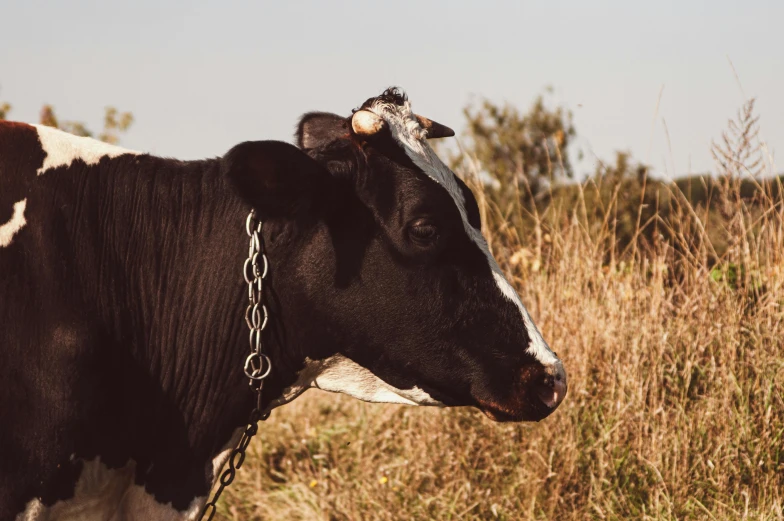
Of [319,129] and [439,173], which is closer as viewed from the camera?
[439,173]

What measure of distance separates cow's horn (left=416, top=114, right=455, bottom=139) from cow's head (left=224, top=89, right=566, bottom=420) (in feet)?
1.00

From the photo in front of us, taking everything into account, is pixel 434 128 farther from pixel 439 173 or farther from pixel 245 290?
pixel 245 290

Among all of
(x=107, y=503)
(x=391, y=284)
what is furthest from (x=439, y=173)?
(x=107, y=503)

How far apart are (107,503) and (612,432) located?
113 inches

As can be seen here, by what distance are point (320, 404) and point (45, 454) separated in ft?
12.7

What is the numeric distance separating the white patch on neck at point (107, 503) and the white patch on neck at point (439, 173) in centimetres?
125

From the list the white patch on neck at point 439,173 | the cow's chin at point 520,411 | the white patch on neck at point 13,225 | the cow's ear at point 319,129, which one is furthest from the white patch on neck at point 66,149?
the cow's chin at point 520,411

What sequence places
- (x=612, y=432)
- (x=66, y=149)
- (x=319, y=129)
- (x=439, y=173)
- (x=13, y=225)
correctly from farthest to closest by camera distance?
(x=612, y=432), (x=319, y=129), (x=439, y=173), (x=66, y=149), (x=13, y=225)

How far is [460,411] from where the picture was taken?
214 inches

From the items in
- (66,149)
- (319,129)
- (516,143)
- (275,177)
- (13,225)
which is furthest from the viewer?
(516,143)

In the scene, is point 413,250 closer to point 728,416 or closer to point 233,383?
point 233,383

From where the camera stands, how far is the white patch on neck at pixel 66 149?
3.18 metres

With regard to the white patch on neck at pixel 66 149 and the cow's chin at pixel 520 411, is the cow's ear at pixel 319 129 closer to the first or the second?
the white patch on neck at pixel 66 149

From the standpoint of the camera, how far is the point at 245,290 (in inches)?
127
